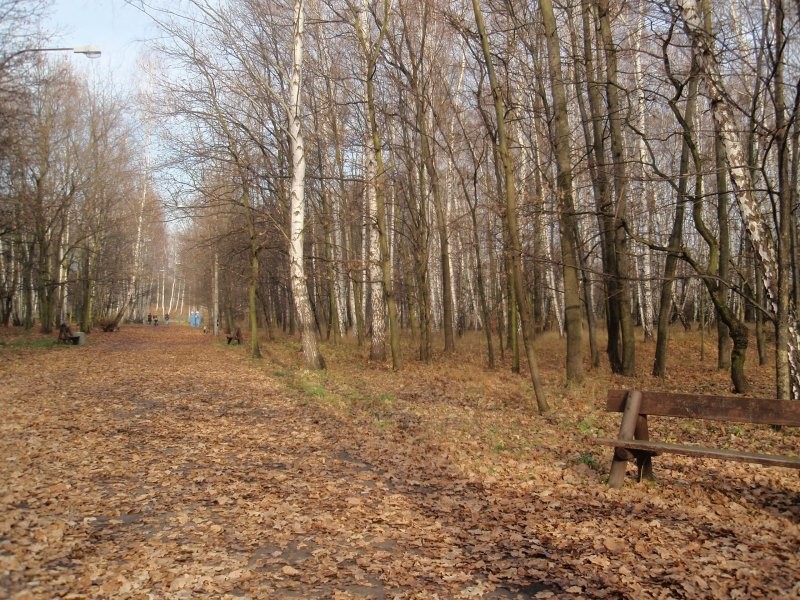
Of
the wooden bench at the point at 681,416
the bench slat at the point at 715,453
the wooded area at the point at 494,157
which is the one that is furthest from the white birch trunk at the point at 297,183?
the bench slat at the point at 715,453

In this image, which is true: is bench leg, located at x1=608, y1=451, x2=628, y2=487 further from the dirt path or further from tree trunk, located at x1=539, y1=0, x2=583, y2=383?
tree trunk, located at x1=539, y1=0, x2=583, y2=383

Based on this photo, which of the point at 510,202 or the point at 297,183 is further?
the point at 297,183

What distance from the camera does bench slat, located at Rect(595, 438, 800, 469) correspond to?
4996mm

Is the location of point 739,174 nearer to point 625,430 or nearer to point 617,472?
point 625,430

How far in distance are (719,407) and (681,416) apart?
0.34 metres

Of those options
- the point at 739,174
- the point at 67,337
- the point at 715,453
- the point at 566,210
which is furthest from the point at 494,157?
the point at 67,337

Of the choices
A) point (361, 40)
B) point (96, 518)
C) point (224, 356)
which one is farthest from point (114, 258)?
point (96, 518)

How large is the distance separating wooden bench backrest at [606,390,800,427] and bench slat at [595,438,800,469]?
30 cm

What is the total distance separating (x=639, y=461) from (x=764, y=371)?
14.0 metres

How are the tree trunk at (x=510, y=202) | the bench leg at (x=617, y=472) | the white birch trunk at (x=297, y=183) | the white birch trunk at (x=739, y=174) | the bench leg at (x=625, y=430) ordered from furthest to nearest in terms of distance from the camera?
1. the white birch trunk at (x=297, y=183)
2. the tree trunk at (x=510, y=202)
3. the white birch trunk at (x=739, y=174)
4. the bench leg at (x=617, y=472)
5. the bench leg at (x=625, y=430)

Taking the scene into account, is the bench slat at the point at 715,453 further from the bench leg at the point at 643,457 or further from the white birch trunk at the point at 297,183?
the white birch trunk at the point at 297,183

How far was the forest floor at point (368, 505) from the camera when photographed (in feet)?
13.8

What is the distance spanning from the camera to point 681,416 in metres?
5.77

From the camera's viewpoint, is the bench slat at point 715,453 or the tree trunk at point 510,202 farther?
the tree trunk at point 510,202
